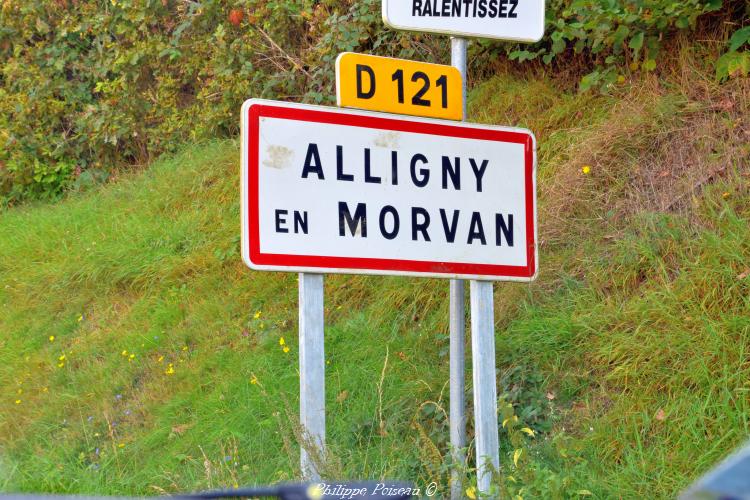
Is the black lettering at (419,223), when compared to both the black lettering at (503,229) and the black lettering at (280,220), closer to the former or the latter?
the black lettering at (503,229)

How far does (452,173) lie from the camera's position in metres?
3.55

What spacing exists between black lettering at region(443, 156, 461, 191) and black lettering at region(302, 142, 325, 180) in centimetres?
50

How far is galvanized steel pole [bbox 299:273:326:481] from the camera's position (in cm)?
325

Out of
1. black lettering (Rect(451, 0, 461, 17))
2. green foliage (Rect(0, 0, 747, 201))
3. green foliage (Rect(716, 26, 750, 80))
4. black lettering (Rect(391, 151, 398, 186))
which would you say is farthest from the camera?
green foliage (Rect(0, 0, 747, 201))

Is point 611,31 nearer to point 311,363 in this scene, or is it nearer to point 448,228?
point 448,228

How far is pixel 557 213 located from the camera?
18.0ft

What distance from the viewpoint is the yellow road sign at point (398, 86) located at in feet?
11.2

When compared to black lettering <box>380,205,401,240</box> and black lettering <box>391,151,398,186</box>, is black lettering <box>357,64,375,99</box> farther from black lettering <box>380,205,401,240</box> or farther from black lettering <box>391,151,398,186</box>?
black lettering <box>380,205,401,240</box>

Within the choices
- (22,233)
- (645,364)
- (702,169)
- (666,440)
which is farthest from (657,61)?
(22,233)

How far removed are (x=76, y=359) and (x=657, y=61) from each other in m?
4.42

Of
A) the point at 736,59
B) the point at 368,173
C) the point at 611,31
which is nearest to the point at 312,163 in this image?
the point at 368,173

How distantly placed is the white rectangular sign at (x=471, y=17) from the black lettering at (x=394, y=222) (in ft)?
2.35

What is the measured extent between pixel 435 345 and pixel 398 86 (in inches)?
77.6

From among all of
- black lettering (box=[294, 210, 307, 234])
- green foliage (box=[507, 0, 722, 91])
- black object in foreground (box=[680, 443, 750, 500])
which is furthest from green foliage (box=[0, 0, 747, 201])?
black object in foreground (box=[680, 443, 750, 500])
